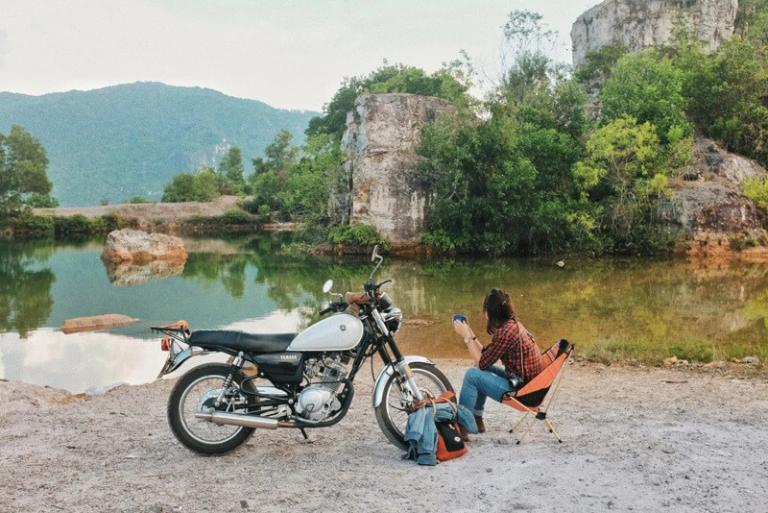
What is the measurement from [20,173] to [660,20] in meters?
52.9

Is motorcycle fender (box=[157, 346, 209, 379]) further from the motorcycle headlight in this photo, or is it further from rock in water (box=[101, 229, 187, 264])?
rock in water (box=[101, 229, 187, 264])

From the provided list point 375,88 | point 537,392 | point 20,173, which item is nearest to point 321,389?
point 537,392

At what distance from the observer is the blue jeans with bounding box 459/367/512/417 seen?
541 centimetres

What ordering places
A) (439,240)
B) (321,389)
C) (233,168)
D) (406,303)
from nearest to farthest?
(321,389) < (406,303) < (439,240) < (233,168)

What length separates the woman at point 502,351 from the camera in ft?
17.5

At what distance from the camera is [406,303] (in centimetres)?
1759

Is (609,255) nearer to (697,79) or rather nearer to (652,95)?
(652,95)

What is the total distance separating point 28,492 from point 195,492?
1.14m

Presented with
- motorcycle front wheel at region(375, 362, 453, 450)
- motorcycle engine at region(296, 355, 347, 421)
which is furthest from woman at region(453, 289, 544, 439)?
motorcycle engine at region(296, 355, 347, 421)

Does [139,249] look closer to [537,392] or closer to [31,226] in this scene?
[31,226]

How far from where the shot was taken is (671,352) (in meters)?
10.1

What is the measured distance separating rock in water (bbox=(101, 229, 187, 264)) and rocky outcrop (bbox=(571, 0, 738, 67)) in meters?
37.3

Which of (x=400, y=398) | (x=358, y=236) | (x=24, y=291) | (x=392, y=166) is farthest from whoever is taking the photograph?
(x=392, y=166)

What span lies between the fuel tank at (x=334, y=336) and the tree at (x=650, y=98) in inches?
1137
